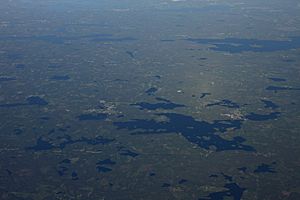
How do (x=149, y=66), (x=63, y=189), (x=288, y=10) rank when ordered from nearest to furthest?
(x=63, y=189)
(x=149, y=66)
(x=288, y=10)

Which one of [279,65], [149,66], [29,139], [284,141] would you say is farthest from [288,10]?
[29,139]

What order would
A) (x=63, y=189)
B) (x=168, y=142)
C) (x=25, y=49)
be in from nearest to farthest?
(x=63, y=189) < (x=168, y=142) < (x=25, y=49)

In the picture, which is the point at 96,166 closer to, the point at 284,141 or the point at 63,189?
the point at 63,189

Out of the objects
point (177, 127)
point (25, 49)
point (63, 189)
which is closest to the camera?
point (63, 189)

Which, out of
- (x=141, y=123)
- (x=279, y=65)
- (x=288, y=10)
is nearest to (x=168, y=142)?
(x=141, y=123)

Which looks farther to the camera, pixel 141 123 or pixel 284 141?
pixel 141 123

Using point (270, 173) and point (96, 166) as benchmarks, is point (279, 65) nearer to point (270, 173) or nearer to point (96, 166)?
point (270, 173)
